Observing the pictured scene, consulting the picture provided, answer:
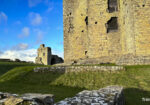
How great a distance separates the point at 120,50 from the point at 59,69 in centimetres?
1021

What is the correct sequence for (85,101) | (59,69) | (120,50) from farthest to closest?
(120,50) < (59,69) < (85,101)

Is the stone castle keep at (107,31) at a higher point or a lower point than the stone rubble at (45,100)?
higher

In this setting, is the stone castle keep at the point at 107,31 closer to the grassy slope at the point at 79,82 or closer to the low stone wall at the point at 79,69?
the low stone wall at the point at 79,69

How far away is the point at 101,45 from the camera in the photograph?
22.4m

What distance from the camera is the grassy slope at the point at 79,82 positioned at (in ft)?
31.8

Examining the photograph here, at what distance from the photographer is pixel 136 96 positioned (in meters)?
8.61

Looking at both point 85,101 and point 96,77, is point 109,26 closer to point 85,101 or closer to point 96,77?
point 96,77

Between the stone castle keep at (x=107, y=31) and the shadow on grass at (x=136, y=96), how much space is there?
8179mm

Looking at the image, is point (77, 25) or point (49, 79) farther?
point (77, 25)

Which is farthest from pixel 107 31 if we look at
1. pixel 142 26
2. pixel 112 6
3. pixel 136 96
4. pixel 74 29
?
Answer: pixel 136 96

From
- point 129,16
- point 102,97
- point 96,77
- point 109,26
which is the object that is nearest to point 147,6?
point 129,16

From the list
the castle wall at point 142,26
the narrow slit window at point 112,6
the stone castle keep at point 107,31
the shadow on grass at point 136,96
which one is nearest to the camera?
the shadow on grass at point 136,96

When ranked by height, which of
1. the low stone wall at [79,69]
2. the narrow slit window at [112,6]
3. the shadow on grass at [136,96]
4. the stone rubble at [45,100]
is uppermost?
the narrow slit window at [112,6]

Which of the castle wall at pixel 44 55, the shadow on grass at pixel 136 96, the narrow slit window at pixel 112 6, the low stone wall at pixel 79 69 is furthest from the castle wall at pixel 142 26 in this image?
the castle wall at pixel 44 55
